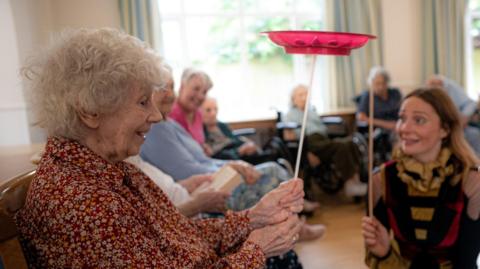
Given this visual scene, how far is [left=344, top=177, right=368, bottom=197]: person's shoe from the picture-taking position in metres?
3.96

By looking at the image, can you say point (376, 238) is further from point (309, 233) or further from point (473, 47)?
point (473, 47)

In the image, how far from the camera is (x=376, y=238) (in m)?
1.53

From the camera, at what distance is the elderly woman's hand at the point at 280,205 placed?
1.17 m

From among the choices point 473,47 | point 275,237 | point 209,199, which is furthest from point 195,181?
point 473,47

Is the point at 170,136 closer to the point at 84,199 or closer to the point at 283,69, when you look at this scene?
the point at 84,199

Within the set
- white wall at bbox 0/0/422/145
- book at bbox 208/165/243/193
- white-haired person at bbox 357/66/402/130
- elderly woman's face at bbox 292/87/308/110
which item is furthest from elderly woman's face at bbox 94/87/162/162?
white-haired person at bbox 357/66/402/130

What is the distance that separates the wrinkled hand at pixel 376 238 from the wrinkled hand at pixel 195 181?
79 centimetres

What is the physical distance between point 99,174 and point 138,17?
362 centimetres

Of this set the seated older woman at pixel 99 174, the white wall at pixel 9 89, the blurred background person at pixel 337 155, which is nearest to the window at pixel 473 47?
the blurred background person at pixel 337 155

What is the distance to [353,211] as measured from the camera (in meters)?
3.78

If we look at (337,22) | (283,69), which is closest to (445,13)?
(337,22)

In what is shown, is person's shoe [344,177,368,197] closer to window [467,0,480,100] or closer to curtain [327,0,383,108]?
curtain [327,0,383,108]

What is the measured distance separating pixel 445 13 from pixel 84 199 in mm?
5411

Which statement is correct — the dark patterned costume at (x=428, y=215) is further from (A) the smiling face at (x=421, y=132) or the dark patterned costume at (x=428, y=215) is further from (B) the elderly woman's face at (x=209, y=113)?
(B) the elderly woman's face at (x=209, y=113)
